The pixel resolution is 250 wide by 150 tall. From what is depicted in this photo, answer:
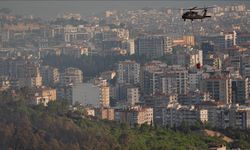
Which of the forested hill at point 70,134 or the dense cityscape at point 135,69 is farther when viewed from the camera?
the dense cityscape at point 135,69

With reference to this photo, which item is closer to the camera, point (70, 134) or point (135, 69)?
point (70, 134)

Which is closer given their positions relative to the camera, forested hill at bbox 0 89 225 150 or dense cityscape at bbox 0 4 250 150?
forested hill at bbox 0 89 225 150

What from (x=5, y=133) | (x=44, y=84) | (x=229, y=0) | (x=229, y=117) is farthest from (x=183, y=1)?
(x=5, y=133)

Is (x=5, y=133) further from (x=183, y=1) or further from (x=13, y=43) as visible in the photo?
(x=183, y=1)

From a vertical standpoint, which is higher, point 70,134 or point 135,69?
point 70,134
